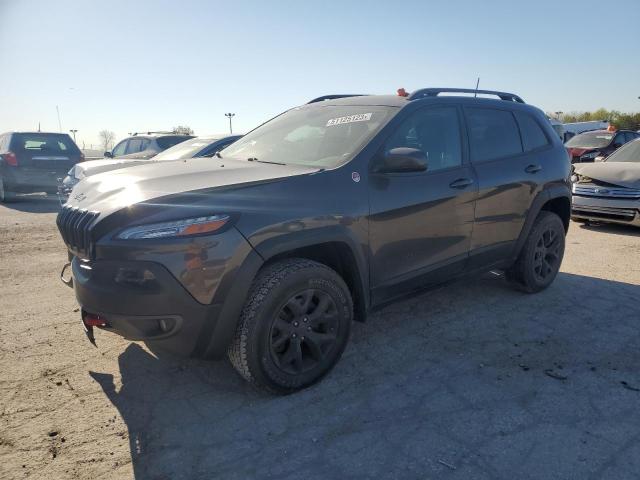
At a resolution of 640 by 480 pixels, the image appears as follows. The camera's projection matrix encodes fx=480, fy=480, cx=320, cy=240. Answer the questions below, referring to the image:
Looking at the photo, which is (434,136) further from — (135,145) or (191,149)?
(135,145)

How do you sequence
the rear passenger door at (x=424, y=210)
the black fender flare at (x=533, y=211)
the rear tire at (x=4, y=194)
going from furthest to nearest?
1. the rear tire at (x=4, y=194)
2. the black fender flare at (x=533, y=211)
3. the rear passenger door at (x=424, y=210)

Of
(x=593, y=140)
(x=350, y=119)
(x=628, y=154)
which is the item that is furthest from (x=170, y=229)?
(x=593, y=140)

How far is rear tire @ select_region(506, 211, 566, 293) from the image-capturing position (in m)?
4.49

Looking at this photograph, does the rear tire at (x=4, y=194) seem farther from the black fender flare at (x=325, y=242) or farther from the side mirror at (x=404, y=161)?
the side mirror at (x=404, y=161)

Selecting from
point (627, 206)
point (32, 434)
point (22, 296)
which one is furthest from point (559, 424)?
point (627, 206)

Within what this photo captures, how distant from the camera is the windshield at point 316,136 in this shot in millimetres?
3227

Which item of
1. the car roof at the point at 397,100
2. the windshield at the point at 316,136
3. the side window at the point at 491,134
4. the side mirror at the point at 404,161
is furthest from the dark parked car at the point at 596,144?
the side mirror at the point at 404,161

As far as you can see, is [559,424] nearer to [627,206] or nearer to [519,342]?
[519,342]

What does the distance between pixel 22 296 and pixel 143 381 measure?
7.54 feet

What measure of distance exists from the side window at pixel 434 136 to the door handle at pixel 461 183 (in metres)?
0.13

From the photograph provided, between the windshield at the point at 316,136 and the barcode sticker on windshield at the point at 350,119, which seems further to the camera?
the barcode sticker on windshield at the point at 350,119

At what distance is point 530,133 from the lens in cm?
450

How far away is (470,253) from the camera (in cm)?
384

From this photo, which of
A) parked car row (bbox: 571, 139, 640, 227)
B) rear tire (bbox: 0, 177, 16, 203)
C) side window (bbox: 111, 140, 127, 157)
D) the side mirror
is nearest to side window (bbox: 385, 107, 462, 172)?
the side mirror
